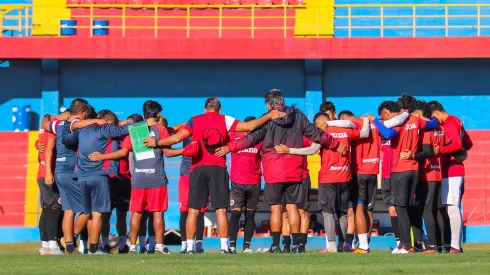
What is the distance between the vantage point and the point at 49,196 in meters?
16.6

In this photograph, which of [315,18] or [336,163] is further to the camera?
[315,18]

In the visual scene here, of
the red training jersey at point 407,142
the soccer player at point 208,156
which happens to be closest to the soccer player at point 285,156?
the soccer player at point 208,156

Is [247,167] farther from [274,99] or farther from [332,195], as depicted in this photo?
[274,99]

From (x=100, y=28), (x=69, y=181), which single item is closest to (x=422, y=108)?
(x=69, y=181)

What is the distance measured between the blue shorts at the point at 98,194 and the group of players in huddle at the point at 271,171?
1 centimetres

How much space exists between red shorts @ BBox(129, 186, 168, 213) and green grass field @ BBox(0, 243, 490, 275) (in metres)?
2.34

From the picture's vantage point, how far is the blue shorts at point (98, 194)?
15.1 meters

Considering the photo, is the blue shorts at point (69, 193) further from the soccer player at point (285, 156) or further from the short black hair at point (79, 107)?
the soccer player at point (285, 156)

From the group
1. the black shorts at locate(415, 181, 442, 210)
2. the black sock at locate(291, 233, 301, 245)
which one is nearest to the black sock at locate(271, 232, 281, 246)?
the black sock at locate(291, 233, 301, 245)

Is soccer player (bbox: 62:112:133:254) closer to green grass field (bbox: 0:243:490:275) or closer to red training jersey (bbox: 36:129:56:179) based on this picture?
red training jersey (bbox: 36:129:56:179)

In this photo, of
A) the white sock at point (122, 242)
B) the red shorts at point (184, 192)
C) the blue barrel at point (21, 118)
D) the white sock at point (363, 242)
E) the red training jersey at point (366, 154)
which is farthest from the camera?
the blue barrel at point (21, 118)

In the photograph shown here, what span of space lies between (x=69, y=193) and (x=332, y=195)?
12.3ft

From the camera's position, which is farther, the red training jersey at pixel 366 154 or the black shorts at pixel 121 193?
the black shorts at pixel 121 193

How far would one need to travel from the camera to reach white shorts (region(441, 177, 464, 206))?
50.1 ft
